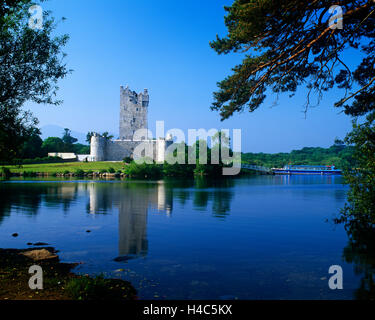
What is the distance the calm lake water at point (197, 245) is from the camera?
295 inches

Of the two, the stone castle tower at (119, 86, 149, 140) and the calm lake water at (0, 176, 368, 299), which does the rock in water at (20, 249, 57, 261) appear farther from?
the stone castle tower at (119, 86, 149, 140)

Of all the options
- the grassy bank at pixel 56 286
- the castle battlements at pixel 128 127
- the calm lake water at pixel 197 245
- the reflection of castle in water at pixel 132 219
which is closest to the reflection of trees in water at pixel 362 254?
the calm lake water at pixel 197 245

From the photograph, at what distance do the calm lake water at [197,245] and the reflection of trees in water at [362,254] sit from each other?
0.19 meters

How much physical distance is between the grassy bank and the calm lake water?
1.81ft

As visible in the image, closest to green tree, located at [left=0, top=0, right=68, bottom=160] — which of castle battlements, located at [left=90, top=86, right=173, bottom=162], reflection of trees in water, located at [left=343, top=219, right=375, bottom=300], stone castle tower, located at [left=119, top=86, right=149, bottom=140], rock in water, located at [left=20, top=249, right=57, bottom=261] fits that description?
rock in water, located at [left=20, top=249, right=57, bottom=261]

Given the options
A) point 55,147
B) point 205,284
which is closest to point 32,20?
point 205,284

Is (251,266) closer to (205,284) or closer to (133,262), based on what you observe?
(205,284)

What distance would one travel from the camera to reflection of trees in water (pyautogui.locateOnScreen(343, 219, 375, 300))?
7.43m

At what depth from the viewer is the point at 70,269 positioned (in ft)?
27.2

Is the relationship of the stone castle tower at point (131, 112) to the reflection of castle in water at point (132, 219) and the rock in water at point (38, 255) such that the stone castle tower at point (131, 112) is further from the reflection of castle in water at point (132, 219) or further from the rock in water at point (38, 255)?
the rock in water at point (38, 255)

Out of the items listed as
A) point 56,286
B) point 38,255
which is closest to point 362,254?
point 56,286

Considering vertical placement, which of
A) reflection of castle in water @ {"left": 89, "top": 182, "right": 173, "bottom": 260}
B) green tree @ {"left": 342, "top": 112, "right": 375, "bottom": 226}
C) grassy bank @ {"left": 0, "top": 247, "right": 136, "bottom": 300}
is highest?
green tree @ {"left": 342, "top": 112, "right": 375, "bottom": 226}

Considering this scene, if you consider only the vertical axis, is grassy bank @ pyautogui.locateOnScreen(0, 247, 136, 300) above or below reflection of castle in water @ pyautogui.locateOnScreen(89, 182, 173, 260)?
above

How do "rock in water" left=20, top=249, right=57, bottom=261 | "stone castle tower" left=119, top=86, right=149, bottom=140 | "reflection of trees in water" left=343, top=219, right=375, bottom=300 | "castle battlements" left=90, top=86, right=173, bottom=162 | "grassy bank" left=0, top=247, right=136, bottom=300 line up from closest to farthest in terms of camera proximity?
"grassy bank" left=0, top=247, right=136, bottom=300 → "reflection of trees in water" left=343, top=219, right=375, bottom=300 → "rock in water" left=20, top=249, right=57, bottom=261 → "castle battlements" left=90, top=86, right=173, bottom=162 → "stone castle tower" left=119, top=86, right=149, bottom=140
